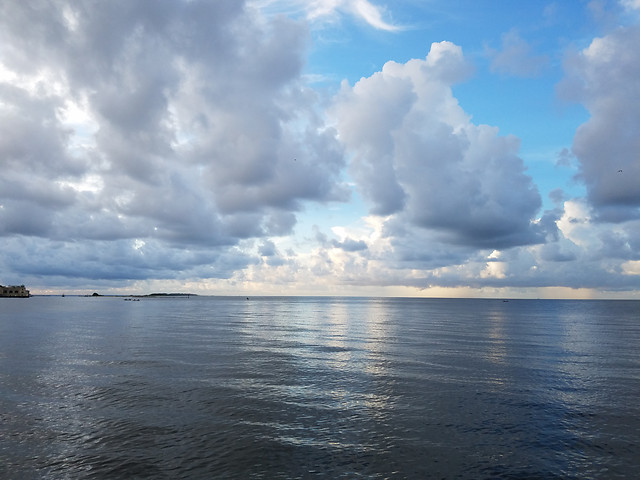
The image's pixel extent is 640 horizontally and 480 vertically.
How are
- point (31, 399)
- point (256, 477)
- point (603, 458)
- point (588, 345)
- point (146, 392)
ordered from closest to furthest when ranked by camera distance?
point (256, 477) < point (603, 458) < point (31, 399) < point (146, 392) < point (588, 345)

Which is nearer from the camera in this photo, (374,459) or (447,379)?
(374,459)

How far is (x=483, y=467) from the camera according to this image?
65.8 feet

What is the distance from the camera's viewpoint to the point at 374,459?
68.1ft

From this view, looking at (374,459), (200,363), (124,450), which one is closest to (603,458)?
(374,459)

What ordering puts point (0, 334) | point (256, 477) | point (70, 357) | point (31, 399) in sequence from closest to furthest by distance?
point (256, 477) < point (31, 399) < point (70, 357) < point (0, 334)

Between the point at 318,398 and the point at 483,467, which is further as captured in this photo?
the point at 318,398

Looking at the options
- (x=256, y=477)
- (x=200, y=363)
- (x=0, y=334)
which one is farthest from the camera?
(x=0, y=334)

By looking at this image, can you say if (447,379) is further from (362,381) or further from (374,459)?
(374,459)

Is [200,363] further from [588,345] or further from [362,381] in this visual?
[588,345]

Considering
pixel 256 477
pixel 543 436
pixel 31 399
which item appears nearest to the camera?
pixel 256 477

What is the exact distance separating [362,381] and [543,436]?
53.7 ft

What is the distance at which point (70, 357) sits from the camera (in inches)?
1964

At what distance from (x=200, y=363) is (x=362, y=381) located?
19.2 metres

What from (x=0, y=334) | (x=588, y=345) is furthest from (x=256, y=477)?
(x=0, y=334)
